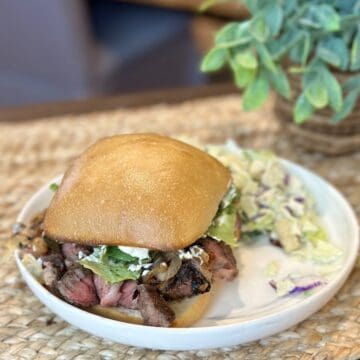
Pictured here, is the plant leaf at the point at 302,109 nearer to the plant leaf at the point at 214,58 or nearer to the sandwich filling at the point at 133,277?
the plant leaf at the point at 214,58

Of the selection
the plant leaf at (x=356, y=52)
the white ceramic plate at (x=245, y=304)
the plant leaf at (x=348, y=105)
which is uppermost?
the plant leaf at (x=356, y=52)

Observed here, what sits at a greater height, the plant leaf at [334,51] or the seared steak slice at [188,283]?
the plant leaf at [334,51]

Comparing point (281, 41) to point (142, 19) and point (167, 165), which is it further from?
point (142, 19)

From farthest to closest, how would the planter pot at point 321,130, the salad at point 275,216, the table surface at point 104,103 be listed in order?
the table surface at point 104,103 < the planter pot at point 321,130 < the salad at point 275,216

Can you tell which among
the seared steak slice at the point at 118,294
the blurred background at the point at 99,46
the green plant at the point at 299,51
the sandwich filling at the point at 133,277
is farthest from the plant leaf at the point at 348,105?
the blurred background at the point at 99,46

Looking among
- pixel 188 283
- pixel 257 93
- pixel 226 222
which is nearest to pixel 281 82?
pixel 257 93

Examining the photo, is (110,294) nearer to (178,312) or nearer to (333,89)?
(178,312)
